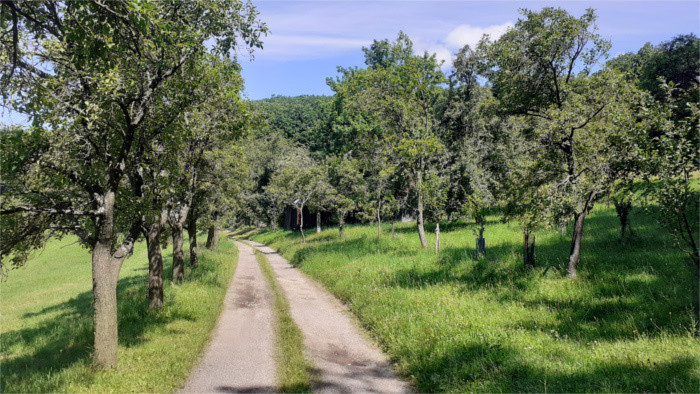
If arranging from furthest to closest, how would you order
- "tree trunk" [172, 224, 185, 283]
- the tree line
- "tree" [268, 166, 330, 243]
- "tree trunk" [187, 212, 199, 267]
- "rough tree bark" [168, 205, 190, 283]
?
"tree" [268, 166, 330, 243] → "tree trunk" [187, 212, 199, 267] → "tree trunk" [172, 224, 185, 283] → "rough tree bark" [168, 205, 190, 283] → the tree line

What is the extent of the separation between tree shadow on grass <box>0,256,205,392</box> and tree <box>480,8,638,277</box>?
1260 cm

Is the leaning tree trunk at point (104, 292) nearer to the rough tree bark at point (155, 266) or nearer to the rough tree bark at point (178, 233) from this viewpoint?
the rough tree bark at point (155, 266)

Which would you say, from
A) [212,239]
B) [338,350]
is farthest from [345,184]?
[338,350]

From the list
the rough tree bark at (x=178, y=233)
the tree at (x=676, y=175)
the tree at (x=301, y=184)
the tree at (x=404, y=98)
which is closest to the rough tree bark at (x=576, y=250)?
the tree at (x=676, y=175)

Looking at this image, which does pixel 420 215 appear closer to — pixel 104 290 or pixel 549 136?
pixel 549 136

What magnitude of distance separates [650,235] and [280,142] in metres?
62.2

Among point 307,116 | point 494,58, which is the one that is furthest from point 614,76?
point 307,116

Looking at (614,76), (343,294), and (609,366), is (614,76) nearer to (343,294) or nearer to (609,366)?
(609,366)

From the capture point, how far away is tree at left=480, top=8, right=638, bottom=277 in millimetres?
11289

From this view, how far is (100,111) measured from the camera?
7.24 meters

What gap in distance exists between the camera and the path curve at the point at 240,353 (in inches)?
287

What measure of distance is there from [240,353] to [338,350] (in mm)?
2445

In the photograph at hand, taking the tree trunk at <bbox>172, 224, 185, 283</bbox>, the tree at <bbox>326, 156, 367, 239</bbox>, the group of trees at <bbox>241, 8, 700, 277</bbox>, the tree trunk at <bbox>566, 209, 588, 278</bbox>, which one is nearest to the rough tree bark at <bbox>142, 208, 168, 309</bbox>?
the tree trunk at <bbox>172, 224, 185, 283</bbox>

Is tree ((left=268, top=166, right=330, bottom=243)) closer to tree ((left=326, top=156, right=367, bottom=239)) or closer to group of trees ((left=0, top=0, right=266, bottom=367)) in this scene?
tree ((left=326, top=156, right=367, bottom=239))
